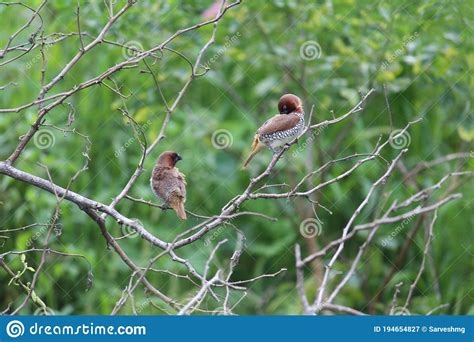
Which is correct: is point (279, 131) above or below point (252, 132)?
below

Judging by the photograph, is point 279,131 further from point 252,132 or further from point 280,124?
point 252,132

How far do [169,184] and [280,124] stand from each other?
63 centimetres

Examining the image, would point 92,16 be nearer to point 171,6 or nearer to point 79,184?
point 171,6

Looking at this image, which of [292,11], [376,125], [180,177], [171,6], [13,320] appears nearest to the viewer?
[13,320]

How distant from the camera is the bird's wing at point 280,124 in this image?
4.19m

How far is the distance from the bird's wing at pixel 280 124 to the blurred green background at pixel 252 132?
5.56 ft

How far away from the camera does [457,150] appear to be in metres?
6.58

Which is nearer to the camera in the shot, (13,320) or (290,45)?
(13,320)

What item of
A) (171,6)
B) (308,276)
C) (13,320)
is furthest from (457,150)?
(13,320)

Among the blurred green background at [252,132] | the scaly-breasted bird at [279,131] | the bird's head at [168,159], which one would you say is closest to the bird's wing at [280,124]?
the scaly-breasted bird at [279,131]

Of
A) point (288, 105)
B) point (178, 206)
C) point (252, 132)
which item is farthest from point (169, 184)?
point (252, 132)

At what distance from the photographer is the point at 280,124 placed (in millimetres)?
4195

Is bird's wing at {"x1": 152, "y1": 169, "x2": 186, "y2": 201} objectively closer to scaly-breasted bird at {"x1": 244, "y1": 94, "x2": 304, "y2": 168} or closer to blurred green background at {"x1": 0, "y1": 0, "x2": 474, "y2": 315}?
scaly-breasted bird at {"x1": 244, "y1": 94, "x2": 304, "y2": 168}

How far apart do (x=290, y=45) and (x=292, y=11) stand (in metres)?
0.28
